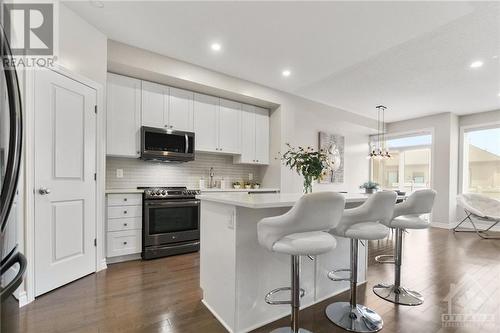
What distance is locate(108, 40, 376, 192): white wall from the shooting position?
10.7 feet

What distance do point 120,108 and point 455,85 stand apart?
5608 millimetres

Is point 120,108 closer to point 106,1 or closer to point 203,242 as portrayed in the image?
point 106,1

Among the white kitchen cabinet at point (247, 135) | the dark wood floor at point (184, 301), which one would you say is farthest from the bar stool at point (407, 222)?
the white kitchen cabinet at point (247, 135)

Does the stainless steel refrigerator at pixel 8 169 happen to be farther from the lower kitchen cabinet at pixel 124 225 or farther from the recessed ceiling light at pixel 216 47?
the recessed ceiling light at pixel 216 47

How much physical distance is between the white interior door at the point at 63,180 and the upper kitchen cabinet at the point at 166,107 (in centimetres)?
85

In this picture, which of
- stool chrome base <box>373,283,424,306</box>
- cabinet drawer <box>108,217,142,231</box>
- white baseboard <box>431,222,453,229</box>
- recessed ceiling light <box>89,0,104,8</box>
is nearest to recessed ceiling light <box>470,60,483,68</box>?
stool chrome base <box>373,283,424,306</box>

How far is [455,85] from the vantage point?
169 inches

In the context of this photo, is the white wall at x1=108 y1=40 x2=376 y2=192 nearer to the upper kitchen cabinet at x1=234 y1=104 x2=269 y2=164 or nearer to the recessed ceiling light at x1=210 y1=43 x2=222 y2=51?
the upper kitchen cabinet at x1=234 y1=104 x2=269 y2=164

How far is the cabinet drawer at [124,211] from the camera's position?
3043 mm

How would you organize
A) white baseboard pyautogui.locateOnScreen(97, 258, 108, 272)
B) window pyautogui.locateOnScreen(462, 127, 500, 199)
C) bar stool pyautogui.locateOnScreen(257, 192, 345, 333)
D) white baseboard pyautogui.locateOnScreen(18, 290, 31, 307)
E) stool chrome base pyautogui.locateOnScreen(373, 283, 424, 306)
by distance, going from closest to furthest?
bar stool pyautogui.locateOnScreen(257, 192, 345, 333)
white baseboard pyautogui.locateOnScreen(18, 290, 31, 307)
stool chrome base pyautogui.locateOnScreen(373, 283, 424, 306)
white baseboard pyautogui.locateOnScreen(97, 258, 108, 272)
window pyautogui.locateOnScreen(462, 127, 500, 199)

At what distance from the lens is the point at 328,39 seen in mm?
2967

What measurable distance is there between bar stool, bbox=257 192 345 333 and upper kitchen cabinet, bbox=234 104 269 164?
314 cm

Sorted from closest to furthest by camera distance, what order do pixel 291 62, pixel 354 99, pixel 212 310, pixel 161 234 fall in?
pixel 212 310
pixel 161 234
pixel 291 62
pixel 354 99

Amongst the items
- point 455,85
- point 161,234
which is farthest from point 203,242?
point 455,85
